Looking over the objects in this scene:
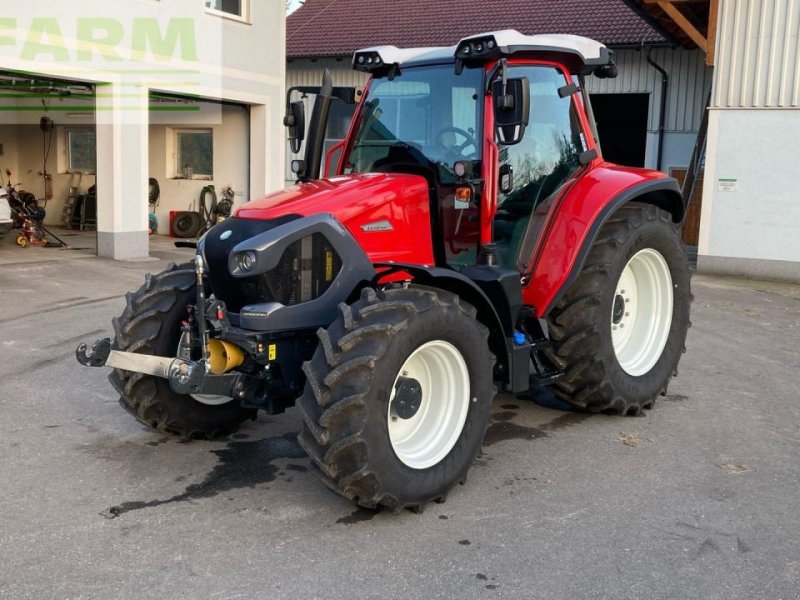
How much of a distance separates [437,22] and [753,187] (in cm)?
1102

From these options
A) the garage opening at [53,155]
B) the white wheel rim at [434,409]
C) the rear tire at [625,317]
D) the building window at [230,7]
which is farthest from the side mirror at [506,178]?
the garage opening at [53,155]

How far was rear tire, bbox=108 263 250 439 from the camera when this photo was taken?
4.66m

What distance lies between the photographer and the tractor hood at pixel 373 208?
4410 mm

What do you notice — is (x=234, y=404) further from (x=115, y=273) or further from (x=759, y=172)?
(x=759, y=172)

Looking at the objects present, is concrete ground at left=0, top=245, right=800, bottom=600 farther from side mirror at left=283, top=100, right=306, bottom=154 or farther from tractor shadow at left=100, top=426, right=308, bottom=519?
side mirror at left=283, top=100, right=306, bottom=154

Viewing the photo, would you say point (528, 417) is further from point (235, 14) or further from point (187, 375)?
point (235, 14)

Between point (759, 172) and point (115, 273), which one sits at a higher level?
point (759, 172)

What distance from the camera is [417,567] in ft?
11.9

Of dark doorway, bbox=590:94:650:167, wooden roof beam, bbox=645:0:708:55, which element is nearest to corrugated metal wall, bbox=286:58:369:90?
dark doorway, bbox=590:94:650:167

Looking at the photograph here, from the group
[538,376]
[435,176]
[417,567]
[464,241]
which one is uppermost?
[435,176]

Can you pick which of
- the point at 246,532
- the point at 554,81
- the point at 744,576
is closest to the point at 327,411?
the point at 246,532

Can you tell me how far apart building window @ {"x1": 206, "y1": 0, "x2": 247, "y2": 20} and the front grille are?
10571mm

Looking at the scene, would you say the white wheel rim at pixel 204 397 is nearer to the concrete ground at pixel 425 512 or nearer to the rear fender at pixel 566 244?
the concrete ground at pixel 425 512

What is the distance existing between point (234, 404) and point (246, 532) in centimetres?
132
